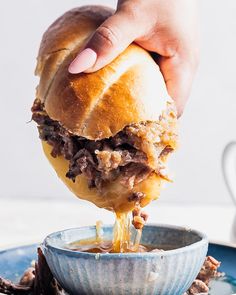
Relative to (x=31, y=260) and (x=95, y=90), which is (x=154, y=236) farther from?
(x=95, y=90)

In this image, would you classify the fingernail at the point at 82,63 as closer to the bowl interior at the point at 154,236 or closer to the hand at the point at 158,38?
the hand at the point at 158,38

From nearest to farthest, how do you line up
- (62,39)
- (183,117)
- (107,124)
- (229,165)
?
(107,124)
(62,39)
(229,165)
(183,117)

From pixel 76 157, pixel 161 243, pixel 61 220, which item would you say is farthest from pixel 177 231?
pixel 61 220

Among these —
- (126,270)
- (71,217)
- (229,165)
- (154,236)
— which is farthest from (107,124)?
(71,217)

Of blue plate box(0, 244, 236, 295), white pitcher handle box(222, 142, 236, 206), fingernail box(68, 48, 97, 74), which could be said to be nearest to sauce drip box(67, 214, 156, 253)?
blue plate box(0, 244, 236, 295)

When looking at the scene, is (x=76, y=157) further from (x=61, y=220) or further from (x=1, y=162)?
(x=1, y=162)

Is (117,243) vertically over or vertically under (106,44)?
under

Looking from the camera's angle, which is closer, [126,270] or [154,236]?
[126,270]
